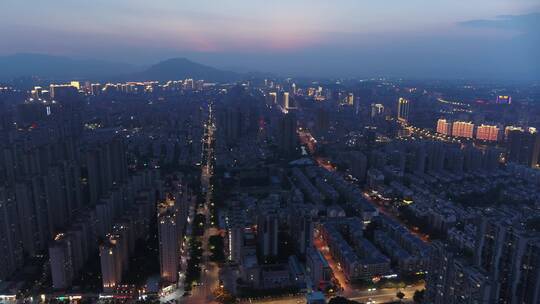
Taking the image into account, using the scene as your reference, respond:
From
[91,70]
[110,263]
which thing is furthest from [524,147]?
[91,70]

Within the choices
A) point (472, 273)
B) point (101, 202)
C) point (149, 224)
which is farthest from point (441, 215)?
point (101, 202)

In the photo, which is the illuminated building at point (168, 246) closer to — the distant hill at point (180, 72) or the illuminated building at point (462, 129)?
the illuminated building at point (462, 129)

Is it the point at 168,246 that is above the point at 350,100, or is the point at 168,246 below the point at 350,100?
below

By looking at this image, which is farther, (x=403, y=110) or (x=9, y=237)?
(x=403, y=110)

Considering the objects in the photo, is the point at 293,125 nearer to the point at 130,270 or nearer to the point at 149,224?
the point at 149,224

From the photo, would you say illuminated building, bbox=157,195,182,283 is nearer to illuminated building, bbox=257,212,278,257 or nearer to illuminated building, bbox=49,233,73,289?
illuminated building, bbox=49,233,73,289

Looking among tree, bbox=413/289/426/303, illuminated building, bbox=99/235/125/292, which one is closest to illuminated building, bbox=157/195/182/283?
illuminated building, bbox=99/235/125/292

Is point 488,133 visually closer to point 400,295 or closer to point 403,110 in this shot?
point 403,110
